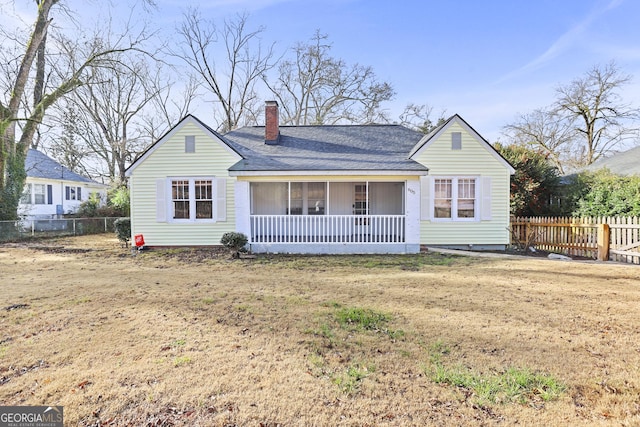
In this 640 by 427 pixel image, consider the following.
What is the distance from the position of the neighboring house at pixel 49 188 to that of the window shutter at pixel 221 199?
1718 cm

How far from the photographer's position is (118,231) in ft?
43.6

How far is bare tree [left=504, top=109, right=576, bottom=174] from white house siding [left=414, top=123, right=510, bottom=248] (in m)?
25.9

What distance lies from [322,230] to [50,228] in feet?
49.8

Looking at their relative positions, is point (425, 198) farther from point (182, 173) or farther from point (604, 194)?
point (182, 173)

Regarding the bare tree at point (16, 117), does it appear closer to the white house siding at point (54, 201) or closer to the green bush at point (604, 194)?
the white house siding at point (54, 201)

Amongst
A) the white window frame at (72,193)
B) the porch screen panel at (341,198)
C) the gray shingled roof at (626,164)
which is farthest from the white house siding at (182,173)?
the white window frame at (72,193)

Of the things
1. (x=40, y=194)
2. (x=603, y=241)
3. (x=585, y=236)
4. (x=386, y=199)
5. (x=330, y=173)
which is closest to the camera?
(x=603, y=241)

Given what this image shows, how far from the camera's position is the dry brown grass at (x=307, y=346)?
9.33 feet

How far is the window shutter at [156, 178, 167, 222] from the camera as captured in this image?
12.2m

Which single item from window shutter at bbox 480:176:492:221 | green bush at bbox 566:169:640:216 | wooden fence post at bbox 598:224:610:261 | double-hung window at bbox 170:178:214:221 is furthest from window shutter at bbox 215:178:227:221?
green bush at bbox 566:169:640:216

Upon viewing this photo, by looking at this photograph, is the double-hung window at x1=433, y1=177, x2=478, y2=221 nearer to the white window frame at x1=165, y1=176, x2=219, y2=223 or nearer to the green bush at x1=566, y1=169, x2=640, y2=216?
the green bush at x1=566, y1=169, x2=640, y2=216

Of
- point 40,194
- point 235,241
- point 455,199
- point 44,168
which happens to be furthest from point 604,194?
point 44,168

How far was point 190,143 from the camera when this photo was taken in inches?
480

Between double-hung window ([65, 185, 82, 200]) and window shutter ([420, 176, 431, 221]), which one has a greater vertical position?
double-hung window ([65, 185, 82, 200])
